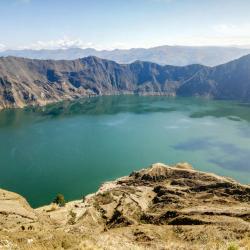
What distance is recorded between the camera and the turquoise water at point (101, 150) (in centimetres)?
9574

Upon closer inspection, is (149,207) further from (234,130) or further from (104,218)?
(234,130)

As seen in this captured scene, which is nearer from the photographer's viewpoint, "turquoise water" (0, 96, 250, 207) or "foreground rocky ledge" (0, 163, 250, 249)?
"foreground rocky ledge" (0, 163, 250, 249)

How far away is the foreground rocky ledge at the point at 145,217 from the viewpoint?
3456cm

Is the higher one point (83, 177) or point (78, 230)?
point (78, 230)

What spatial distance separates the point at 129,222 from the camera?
5303cm

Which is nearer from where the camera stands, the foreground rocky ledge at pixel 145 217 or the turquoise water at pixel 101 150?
the foreground rocky ledge at pixel 145 217

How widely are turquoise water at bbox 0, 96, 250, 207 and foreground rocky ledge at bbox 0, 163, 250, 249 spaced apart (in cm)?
1985

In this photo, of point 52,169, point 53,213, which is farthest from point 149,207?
point 52,169

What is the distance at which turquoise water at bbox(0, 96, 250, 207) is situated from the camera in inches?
3769

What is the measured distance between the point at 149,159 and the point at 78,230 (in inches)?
2837

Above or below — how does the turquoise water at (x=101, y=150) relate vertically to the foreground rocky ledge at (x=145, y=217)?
below

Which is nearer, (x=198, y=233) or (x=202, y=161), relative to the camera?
(x=198, y=233)

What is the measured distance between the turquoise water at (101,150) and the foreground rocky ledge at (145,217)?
19.9m

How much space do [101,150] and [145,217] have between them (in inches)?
2947
